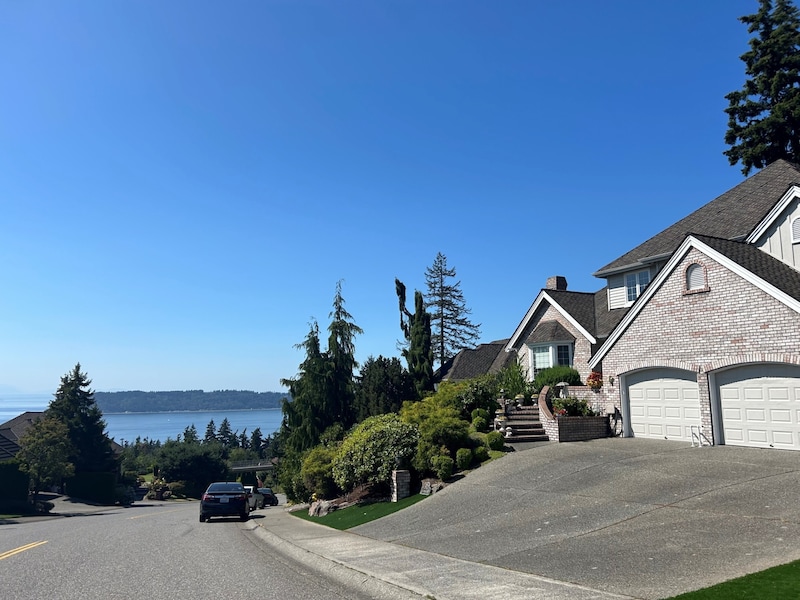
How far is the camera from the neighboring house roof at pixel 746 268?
1614 centimetres

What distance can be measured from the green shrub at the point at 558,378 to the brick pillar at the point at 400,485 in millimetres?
9640

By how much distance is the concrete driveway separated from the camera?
8109 mm

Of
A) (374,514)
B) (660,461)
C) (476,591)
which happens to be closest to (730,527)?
(476,591)

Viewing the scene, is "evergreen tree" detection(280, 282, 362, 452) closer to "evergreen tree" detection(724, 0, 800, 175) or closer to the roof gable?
the roof gable

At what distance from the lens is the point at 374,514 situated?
652 inches

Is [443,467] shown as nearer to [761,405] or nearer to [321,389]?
[761,405]

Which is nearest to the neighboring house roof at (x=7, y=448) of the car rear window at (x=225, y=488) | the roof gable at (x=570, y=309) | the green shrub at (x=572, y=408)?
the car rear window at (x=225, y=488)

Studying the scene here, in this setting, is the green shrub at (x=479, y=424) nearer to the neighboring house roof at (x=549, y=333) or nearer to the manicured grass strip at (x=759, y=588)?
the neighboring house roof at (x=549, y=333)

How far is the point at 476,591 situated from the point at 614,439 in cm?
1385

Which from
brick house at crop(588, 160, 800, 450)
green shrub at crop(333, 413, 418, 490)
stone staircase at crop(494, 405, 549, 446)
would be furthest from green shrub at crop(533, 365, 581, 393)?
green shrub at crop(333, 413, 418, 490)

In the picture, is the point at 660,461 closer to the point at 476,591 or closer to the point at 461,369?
the point at 476,591

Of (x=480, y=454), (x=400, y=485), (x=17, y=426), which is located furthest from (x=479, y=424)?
(x=17, y=426)

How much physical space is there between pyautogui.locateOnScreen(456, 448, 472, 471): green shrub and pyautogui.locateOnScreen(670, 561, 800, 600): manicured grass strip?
11.7m

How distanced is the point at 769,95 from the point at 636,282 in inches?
766
